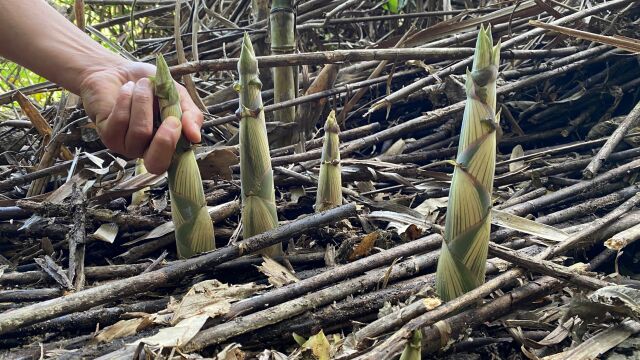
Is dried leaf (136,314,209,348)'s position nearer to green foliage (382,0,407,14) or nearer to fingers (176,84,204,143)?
fingers (176,84,204,143)

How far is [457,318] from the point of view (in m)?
0.95

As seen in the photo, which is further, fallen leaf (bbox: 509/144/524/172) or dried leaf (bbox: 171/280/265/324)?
fallen leaf (bbox: 509/144/524/172)

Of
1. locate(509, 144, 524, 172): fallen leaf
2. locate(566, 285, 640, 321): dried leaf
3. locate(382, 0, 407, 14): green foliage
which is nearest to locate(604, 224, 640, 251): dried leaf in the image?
locate(566, 285, 640, 321): dried leaf

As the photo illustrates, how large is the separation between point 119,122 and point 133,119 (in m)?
0.04

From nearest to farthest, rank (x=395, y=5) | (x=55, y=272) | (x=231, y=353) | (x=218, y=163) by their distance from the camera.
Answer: (x=231, y=353) → (x=55, y=272) → (x=218, y=163) → (x=395, y=5)

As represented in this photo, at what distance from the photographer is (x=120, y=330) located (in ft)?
3.31

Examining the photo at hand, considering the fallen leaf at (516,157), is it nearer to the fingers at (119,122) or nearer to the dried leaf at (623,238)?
the dried leaf at (623,238)

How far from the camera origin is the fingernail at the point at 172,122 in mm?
1173

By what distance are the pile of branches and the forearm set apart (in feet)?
1.03

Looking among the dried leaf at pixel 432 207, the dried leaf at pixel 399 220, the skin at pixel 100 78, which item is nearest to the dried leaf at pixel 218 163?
the skin at pixel 100 78

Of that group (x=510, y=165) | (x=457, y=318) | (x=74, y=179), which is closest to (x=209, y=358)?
(x=457, y=318)

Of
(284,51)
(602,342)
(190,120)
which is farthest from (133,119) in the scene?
(602,342)

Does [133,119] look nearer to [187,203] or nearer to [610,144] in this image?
[187,203]

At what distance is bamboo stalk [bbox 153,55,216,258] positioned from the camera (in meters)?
1.25
